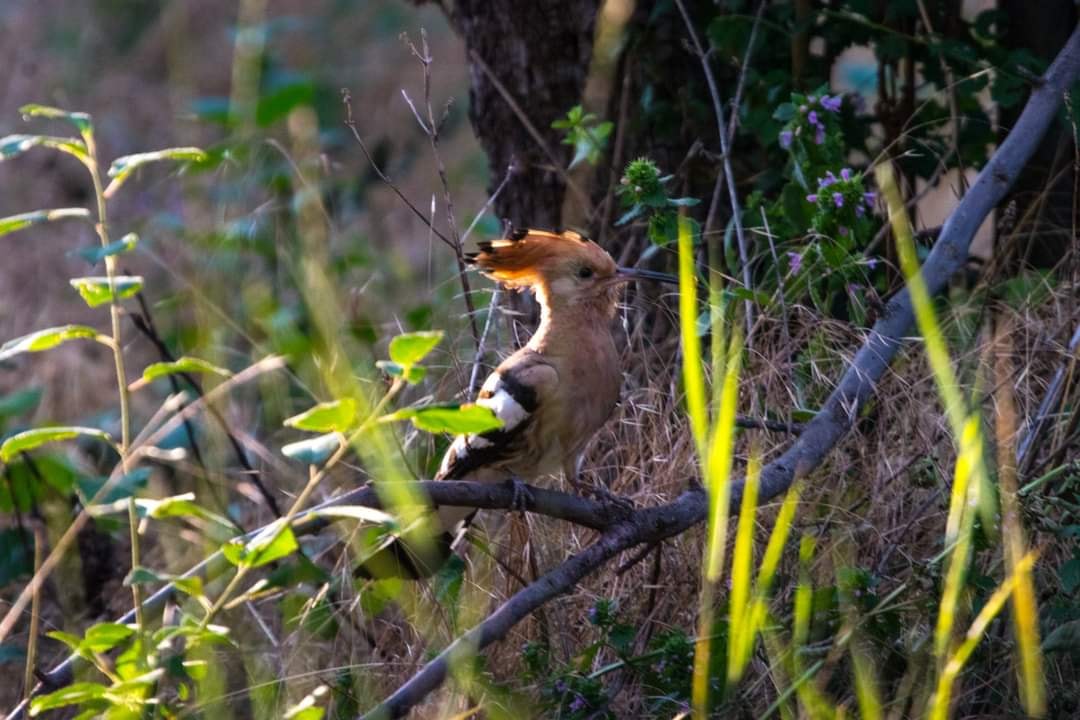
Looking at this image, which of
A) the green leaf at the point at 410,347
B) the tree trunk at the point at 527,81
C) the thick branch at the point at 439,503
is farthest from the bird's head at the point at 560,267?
the green leaf at the point at 410,347

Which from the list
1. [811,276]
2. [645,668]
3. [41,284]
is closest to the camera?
[645,668]

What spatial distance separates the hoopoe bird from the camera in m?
2.57

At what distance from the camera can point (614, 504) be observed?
2.32 metres

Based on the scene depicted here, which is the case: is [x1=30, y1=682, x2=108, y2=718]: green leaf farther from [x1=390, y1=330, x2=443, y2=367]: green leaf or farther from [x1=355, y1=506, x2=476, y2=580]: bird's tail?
[x1=355, y1=506, x2=476, y2=580]: bird's tail

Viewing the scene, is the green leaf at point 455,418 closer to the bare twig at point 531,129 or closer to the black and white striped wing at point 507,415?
the black and white striped wing at point 507,415

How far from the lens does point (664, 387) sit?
3018mm

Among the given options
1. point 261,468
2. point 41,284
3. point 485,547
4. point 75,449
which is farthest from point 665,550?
point 41,284

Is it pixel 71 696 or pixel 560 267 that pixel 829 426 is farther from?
pixel 71 696

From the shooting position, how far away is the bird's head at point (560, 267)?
2.82 metres

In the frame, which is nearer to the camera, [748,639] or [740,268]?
[748,639]

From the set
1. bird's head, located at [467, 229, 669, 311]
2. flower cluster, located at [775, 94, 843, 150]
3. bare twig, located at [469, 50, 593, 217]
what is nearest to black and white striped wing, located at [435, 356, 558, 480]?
bird's head, located at [467, 229, 669, 311]

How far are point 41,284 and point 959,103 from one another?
3132mm

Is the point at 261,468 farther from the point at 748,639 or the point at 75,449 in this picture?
the point at 748,639

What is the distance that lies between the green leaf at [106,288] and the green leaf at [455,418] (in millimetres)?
378
